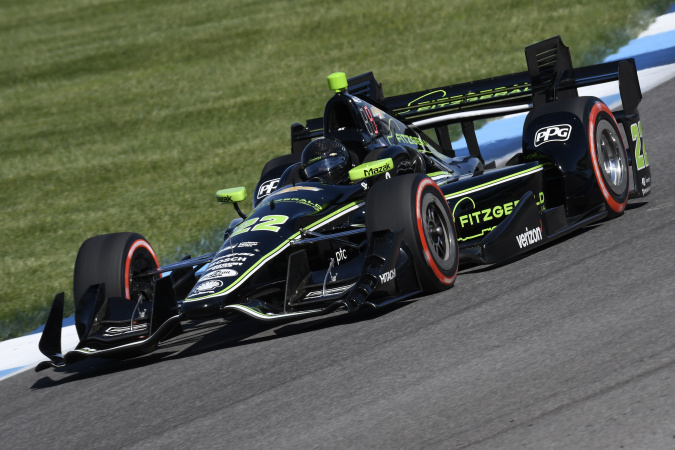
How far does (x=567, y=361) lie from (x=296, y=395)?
4.27 ft

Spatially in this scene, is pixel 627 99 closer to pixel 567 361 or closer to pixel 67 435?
pixel 567 361

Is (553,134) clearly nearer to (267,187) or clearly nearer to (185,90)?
(267,187)

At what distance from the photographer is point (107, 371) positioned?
6.30m

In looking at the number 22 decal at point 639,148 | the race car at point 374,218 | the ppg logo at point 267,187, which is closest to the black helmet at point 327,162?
the race car at point 374,218

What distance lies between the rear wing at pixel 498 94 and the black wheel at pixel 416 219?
2000mm

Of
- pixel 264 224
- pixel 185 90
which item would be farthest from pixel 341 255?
pixel 185 90

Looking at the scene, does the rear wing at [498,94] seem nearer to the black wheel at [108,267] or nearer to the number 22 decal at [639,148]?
the number 22 decal at [639,148]

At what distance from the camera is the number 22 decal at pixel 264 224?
6.37 metres

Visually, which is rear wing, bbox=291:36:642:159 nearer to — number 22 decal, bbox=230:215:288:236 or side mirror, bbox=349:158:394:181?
side mirror, bbox=349:158:394:181

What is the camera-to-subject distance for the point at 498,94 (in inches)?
346

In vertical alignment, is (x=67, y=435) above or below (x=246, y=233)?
below

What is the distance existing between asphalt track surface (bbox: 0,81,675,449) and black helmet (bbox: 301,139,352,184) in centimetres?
113

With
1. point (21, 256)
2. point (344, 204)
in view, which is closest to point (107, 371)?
point (344, 204)

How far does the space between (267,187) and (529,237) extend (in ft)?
7.72
